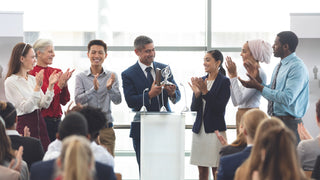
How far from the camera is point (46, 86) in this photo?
5754 millimetres

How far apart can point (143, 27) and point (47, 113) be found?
8.92 feet

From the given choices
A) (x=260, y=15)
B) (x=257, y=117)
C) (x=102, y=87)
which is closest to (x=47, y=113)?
(x=102, y=87)

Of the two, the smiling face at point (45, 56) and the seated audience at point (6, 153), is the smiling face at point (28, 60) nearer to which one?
the smiling face at point (45, 56)

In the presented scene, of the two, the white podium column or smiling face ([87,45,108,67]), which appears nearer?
the white podium column

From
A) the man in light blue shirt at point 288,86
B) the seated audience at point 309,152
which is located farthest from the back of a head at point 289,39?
the seated audience at point 309,152

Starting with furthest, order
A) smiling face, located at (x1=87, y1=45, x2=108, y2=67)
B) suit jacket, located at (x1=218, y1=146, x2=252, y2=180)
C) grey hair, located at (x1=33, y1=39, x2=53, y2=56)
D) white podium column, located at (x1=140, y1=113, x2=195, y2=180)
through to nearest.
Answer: grey hair, located at (x1=33, y1=39, x2=53, y2=56) → smiling face, located at (x1=87, y1=45, x2=108, y2=67) → white podium column, located at (x1=140, y1=113, x2=195, y2=180) → suit jacket, located at (x1=218, y1=146, x2=252, y2=180)

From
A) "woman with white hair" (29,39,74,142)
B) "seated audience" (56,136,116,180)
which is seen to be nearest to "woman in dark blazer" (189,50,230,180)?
"woman with white hair" (29,39,74,142)

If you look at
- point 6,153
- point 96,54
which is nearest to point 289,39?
point 96,54

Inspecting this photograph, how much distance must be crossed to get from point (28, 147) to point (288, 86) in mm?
2749

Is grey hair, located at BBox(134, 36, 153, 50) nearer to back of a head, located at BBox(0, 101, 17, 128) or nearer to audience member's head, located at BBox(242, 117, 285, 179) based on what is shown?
back of a head, located at BBox(0, 101, 17, 128)

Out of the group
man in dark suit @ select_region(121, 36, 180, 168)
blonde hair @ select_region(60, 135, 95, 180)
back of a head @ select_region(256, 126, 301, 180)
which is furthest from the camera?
man in dark suit @ select_region(121, 36, 180, 168)

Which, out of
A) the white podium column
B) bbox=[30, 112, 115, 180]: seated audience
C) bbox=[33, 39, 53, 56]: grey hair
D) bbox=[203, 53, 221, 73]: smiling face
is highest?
bbox=[33, 39, 53, 56]: grey hair

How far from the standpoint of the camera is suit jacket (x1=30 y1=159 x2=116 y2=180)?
2809mm

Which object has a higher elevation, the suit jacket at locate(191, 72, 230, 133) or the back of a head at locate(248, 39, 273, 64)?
the back of a head at locate(248, 39, 273, 64)
